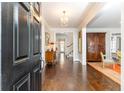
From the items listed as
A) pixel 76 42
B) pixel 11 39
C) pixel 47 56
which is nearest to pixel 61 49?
pixel 76 42

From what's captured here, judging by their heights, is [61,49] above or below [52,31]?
below

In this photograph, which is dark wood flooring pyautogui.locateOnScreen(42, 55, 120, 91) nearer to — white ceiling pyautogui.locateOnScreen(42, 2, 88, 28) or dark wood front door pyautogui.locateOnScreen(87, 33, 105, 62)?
white ceiling pyautogui.locateOnScreen(42, 2, 88, 28)

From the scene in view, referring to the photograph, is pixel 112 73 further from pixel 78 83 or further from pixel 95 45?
pixel 95 45

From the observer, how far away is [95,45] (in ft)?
39.2

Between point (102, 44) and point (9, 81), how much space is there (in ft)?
37.6

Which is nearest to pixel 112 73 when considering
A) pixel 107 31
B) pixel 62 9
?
pixel 62 9

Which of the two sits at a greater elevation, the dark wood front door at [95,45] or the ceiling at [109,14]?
the ceiling at [109,14]

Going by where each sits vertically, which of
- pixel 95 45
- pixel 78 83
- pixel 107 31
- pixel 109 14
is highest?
pixel 109 14

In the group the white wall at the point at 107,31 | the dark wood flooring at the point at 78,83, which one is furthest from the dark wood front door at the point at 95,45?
the dark wood flooring at the point at 78,83

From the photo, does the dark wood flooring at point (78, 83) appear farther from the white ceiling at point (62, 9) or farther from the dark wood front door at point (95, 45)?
the dark wood front door at point (95, 45)

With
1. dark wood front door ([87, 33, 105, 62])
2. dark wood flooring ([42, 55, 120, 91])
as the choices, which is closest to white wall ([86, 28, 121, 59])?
dark wood front door ([87, 33, 105, 62])

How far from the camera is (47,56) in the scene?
30.8 feet

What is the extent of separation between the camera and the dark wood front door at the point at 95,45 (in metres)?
11.9

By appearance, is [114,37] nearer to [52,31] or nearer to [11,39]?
[52,31]
